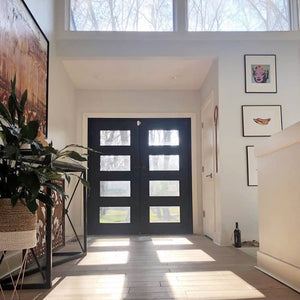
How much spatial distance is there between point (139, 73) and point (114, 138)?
1.18 meters

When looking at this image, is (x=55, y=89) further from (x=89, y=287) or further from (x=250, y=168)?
(x=89, y=287)

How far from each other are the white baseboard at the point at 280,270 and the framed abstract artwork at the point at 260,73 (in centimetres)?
221

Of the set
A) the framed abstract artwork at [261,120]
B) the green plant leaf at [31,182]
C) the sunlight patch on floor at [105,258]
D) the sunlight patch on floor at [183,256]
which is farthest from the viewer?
the framed abstract artwork at [261,120]

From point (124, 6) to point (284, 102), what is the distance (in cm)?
244

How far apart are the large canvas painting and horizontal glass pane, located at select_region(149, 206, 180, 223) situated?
239 centimetres

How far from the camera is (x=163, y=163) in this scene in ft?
18.3

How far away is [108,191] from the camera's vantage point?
18.0 feet

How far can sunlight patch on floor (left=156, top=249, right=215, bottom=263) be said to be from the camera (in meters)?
3.28

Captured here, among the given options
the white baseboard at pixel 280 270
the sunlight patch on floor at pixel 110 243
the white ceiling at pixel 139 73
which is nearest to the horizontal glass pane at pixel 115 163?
the white ceiling at pixel 139 73

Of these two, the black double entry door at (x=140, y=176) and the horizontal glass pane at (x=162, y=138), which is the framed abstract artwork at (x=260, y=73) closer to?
the black double entry door at (x=140, y=176)

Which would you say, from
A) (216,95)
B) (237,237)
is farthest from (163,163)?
(237,237)

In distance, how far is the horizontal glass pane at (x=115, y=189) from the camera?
548 centimetres

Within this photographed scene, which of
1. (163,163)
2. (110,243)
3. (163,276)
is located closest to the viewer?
(163,276)

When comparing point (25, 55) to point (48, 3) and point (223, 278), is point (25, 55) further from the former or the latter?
point (223, 278)
